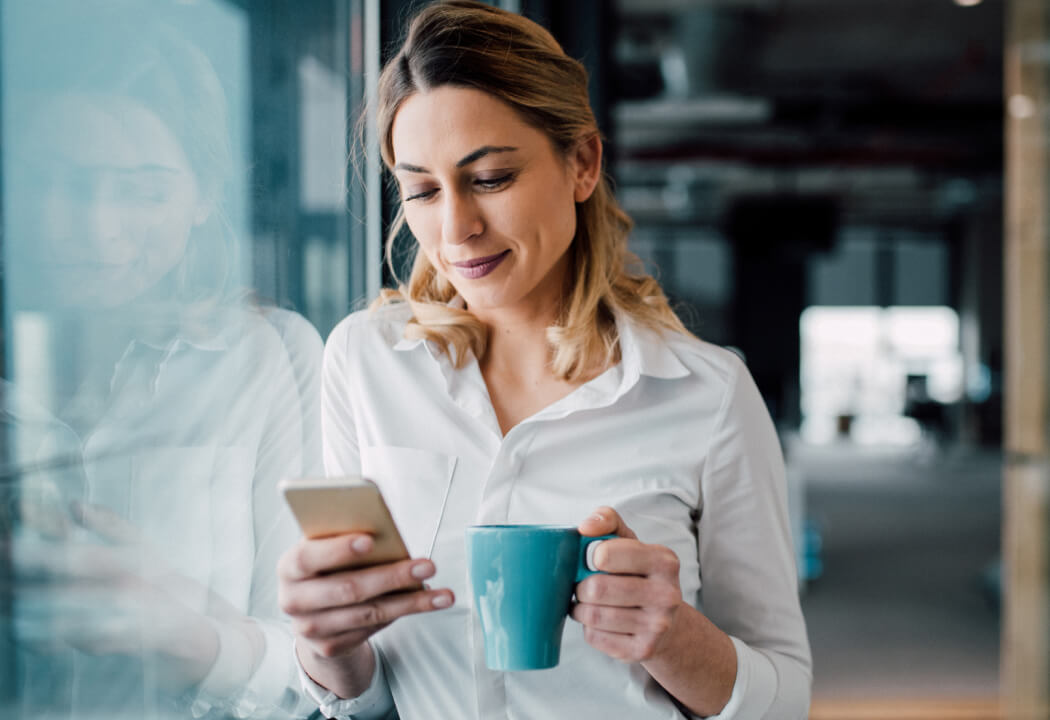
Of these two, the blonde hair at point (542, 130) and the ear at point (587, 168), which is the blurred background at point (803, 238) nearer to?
the blonde hair at point (542, 130)

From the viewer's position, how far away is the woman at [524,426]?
96 centimetres

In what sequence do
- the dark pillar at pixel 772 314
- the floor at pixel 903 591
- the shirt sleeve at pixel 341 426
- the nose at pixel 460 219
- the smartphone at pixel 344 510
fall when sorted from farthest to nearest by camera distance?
the dark pillar at pixel 772 314 → the floor at pixel 903 591 → the shirt sleeve at pixel 341 426 → the nose at pixel 460 219 → the smartphone at pixel 344 510

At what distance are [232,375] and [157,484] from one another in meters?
0.17

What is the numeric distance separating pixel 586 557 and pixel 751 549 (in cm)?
35

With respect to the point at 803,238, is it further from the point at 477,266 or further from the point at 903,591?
the point at 477,266

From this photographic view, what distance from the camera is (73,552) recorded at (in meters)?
0.60

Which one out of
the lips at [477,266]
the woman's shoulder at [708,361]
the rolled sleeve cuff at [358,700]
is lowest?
the rolled sleeve cuff at [358,700]

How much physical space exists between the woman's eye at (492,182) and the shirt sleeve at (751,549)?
0.35 metres

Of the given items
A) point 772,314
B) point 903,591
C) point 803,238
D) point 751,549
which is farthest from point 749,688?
point 772,314

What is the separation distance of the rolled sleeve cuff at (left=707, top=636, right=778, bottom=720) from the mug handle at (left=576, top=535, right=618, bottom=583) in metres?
0.29

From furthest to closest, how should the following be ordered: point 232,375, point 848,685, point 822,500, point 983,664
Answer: point 822,500 → point 983,664 → point 848,685 → point 232,375

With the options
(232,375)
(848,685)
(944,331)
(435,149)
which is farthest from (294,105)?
(944,331)

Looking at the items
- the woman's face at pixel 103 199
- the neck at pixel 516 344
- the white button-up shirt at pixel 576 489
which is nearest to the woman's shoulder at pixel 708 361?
the white button-up shirt at pixel 576 489

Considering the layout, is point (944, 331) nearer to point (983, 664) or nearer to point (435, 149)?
point (983, 664)
